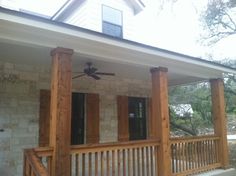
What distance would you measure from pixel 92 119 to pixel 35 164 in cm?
387

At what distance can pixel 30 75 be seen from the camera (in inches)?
240

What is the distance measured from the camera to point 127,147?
5.02m

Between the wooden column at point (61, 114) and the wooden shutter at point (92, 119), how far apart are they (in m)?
2.90

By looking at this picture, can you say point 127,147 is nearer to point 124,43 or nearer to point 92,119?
point 124,43

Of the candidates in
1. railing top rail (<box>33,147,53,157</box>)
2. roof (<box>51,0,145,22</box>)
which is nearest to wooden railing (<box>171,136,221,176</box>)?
railing top rail (<box>33,147,53,157</box>)

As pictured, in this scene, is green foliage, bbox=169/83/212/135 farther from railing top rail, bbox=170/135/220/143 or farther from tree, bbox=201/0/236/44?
railing top rail, bbox=170/135/220/143

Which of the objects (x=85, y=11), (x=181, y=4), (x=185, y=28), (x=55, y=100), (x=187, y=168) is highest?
(x=185, y=28)

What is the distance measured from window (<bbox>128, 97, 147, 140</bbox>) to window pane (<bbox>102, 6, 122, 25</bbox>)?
2858 millimetres

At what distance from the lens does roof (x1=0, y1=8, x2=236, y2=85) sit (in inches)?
143

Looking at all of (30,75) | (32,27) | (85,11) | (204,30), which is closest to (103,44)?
(32,27)

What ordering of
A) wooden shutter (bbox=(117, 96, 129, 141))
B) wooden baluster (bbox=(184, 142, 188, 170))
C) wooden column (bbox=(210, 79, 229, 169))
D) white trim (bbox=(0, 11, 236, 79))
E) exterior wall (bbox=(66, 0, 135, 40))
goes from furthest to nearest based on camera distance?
exterior wall (bbox=(66, 0, 135, 40)) → wooden shutter (bbox=(117, 96, 129, 141)) → wooden column (bbox=(210, 79, 229, 169)) → wooden baluster (bbox=(184, 142, 188, 170)) → white trim (bbox=(0, 11, 236, 79))

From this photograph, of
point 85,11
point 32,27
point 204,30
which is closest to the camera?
point 32,27

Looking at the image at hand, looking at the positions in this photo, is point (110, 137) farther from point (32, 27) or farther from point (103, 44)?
point (32, 27)

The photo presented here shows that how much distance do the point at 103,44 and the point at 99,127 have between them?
326 cm
